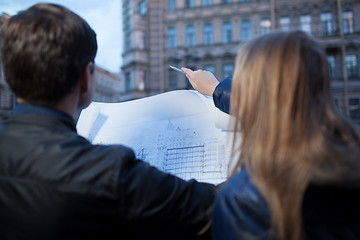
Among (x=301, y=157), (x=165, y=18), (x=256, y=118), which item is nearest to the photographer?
(x=301, y=157)

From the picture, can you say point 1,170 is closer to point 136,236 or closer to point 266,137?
point 136,236

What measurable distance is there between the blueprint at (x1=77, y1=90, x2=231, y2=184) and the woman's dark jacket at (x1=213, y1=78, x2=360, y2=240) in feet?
1.38

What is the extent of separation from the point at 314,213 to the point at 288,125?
0.24 m

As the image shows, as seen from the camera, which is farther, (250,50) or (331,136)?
(250,50)

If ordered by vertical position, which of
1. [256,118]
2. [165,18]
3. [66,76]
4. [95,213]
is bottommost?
[95,213]

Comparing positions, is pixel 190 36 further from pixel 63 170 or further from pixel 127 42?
pixel 63 170

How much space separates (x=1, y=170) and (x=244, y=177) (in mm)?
692

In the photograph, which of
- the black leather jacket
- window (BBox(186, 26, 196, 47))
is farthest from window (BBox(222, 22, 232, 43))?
the black leather jacket

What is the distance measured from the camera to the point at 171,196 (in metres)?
0.84

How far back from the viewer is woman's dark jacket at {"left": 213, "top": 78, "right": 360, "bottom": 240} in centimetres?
71

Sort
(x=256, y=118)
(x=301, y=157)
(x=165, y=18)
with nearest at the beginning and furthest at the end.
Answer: (x=301, y=157) < (x=256, y=118) < (x=165, y=18)

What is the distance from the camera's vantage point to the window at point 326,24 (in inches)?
678

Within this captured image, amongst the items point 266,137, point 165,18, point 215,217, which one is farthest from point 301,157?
point 165,18

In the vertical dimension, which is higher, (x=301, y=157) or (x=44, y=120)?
(x=44, y=120)
